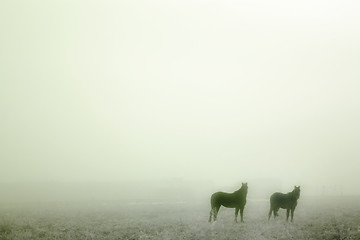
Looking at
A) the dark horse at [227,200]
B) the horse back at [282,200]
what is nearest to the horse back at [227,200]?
the dark horse at [227,200]

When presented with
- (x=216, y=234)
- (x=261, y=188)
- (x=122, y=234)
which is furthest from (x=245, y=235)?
(x=261, y=188)

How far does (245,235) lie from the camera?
17625 millimetres

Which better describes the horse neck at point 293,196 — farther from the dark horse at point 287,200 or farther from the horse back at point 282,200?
the horse back at point 282,200

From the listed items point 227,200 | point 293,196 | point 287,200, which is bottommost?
point 287,200

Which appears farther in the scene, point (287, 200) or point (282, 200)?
point (282, 200)

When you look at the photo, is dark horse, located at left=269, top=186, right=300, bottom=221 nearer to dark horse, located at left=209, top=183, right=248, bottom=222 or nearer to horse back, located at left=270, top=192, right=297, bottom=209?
horse back, located at left=270, top=192, right=297, bottom=209

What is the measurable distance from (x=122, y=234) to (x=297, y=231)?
10.1 m

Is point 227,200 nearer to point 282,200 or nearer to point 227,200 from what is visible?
point 227,200

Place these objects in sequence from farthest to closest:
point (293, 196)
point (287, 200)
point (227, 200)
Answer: point (287, 200) < point (293, 196) < point (227, 200)

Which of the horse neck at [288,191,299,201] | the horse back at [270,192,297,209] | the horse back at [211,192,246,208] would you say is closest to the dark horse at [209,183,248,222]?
the horse back at [211,192,246,208]

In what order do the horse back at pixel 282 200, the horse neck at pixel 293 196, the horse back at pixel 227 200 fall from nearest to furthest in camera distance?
the horse back at pixel 227 200, the horse neck at pixel 293 196, the horse back at pixel 282 200

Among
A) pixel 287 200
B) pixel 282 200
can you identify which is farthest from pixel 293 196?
pixel 282 200

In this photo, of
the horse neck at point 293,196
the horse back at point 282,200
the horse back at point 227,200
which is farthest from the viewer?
the horse back at point 282,200

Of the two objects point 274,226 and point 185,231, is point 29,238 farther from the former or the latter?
point 274,226
